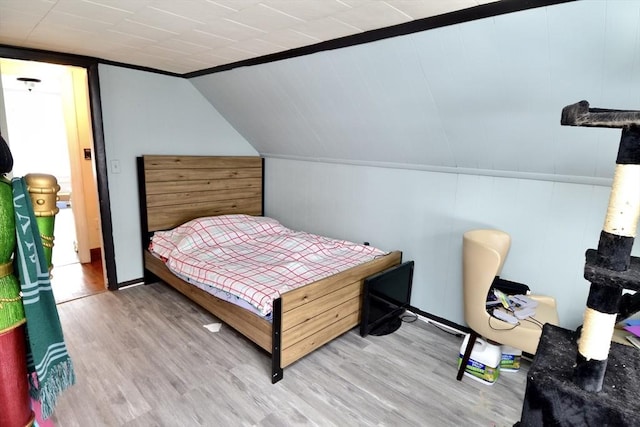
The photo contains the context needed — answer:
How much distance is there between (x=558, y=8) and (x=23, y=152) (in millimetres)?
6880

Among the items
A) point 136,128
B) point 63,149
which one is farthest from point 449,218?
point 63,149

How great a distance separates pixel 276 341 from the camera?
1.99m

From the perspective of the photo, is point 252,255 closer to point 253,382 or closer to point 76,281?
point 253,382

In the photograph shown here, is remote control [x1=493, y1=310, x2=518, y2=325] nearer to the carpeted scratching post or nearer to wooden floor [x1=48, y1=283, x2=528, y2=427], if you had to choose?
wooden floor [x1=48, y1=283, x2=528, y2=427]

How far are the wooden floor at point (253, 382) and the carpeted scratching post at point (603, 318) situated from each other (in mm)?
1069

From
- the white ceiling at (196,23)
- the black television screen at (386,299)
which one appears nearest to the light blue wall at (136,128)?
the white ceiling at (196,23)

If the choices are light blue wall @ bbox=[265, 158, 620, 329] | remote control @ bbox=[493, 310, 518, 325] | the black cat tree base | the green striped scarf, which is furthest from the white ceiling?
remote control @ bbox=[493, 310, 518, 325]

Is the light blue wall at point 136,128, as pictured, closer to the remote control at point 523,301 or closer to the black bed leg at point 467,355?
the black bed leg at point 467,355

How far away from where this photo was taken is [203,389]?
196 cm

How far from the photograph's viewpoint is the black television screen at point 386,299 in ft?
8.05

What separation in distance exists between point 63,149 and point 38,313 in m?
5.80

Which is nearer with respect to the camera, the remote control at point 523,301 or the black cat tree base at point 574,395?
the black cat tree base at point 574,395

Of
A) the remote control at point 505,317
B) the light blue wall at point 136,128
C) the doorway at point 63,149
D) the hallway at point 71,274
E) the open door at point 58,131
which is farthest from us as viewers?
the open door at point 58,131

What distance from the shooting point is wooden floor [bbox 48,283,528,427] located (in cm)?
179
